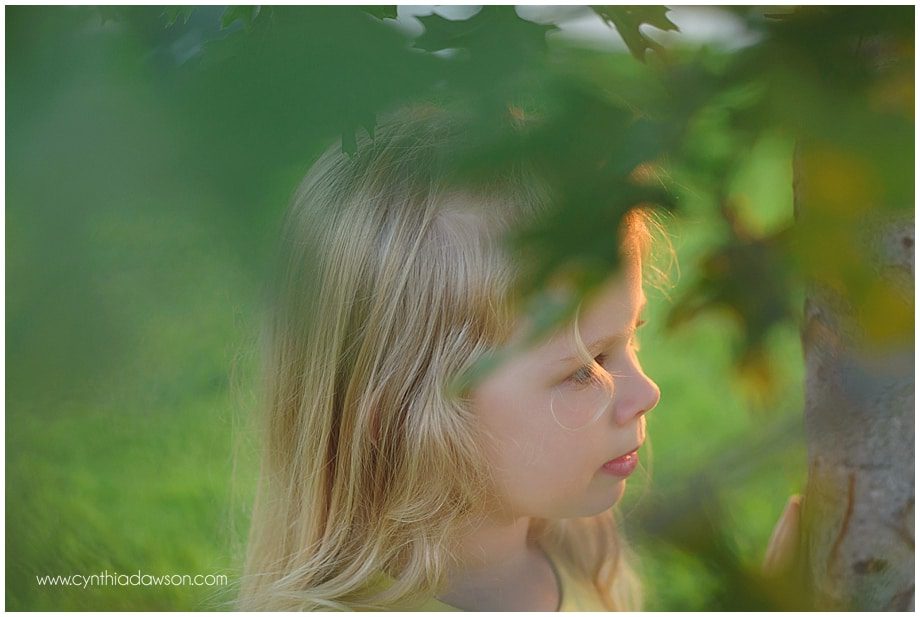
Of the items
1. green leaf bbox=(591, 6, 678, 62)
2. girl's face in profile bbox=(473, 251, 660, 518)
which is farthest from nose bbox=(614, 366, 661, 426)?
green leaf bbox=(591, 6, 678, 62)

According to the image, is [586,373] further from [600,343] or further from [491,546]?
[491,546]

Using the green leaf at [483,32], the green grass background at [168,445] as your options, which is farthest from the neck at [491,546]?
the green leaf at [483,32]

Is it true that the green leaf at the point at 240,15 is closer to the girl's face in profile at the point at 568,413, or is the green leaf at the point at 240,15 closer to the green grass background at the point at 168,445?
the green grass background at the point at 168,445

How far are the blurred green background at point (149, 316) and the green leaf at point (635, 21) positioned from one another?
36 millimetres

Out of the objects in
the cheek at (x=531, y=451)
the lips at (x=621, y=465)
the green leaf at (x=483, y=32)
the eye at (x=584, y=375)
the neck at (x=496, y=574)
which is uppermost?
the green leaf at (x=483, y=32)

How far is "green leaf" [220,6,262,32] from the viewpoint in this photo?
63 cm

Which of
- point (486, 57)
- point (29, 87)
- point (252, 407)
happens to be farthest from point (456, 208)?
point (29, 87)

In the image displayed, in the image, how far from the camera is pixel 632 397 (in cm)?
68

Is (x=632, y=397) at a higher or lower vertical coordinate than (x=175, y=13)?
lower

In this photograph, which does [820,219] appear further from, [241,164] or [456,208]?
[241,164]

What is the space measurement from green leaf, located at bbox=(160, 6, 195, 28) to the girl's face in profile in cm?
36

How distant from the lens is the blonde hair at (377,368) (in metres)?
0.63

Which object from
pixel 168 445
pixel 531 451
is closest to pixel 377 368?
pixel 531 451

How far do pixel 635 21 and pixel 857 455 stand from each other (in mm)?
319
